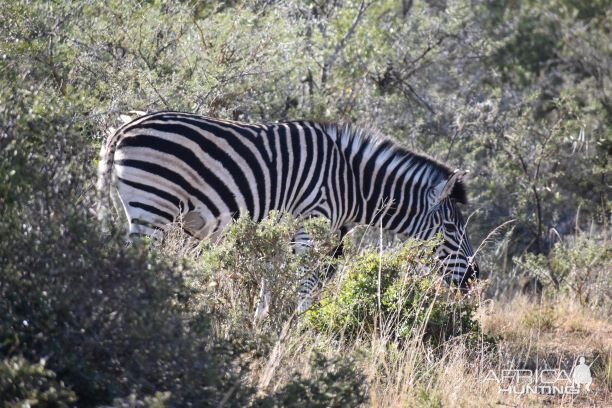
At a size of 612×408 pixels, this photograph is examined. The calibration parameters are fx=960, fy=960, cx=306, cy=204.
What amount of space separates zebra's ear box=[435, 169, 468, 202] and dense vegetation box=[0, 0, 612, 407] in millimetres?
631

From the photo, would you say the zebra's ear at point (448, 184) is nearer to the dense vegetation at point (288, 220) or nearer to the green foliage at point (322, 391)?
the dense vegetation at point (288, 220)

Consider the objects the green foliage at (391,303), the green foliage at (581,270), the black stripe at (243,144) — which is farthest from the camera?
the green foliage at (581,270)

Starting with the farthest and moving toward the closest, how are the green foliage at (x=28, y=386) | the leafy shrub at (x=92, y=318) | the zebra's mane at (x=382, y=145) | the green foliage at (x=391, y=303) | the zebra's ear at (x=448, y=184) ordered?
the zebra's ear at (x=448, y=184) → the zebra's mane at (x=382, y=145) → the green foliage at (x=391, y=303) → the leafy shrub at (x=92, y=318) → the green foliage at (x=28, y=386)

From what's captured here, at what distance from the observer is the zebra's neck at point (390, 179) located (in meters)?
7.97

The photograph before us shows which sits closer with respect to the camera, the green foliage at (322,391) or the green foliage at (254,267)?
the green foliage at (322,391)

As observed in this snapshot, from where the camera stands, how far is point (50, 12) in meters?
7.59

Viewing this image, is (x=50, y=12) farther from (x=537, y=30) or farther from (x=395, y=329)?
(x=537, y=30)

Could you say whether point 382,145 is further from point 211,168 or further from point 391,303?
point 391,303

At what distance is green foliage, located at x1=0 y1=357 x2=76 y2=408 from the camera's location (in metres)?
3.23

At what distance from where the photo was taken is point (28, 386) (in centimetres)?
329

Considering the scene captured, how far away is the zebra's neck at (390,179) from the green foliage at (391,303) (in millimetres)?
1624

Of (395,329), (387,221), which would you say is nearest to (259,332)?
(395,329)

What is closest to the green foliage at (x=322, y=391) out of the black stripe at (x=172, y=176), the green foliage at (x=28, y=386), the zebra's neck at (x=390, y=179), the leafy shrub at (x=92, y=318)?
the leafy shrub at (x=92, y=318)

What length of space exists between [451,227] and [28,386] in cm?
543
